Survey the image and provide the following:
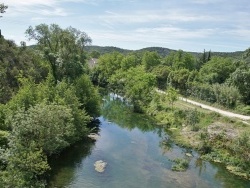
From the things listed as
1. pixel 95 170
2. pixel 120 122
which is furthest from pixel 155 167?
Result: pixel 120 122

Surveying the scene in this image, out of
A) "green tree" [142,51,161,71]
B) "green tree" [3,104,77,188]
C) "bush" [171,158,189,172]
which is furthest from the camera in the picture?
"green tree" [142,51,161,71]

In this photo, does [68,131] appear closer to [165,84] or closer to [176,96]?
[176,96]

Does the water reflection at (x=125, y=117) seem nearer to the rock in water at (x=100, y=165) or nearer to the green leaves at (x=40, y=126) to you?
the rock in water at (x=100, y=165)

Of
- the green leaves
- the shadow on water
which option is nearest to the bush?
the shadow on water

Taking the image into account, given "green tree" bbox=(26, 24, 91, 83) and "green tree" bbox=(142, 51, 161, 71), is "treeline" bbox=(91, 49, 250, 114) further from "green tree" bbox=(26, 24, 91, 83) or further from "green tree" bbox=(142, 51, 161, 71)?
"green tree" bbox=(26, 24, 91, 83)

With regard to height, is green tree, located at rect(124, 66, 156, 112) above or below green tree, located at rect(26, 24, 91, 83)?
below

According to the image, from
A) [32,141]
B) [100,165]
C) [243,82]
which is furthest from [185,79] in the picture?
[32,141]

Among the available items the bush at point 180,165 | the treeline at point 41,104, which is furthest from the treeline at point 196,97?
the treeline at point 41,104
